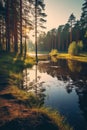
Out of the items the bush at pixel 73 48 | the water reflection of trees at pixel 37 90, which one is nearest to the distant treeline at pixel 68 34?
the bush at pixel 73 48

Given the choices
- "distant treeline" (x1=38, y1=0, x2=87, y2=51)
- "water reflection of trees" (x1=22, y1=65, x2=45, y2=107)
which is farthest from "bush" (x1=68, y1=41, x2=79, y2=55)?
"water reflection of trees" (x1=22, y1=65, x2=45, y2=107)

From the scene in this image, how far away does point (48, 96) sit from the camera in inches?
462

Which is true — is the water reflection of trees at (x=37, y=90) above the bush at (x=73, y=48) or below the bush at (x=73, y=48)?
below

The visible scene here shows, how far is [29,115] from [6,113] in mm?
960

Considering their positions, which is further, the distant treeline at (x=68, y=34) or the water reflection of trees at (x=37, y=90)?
the distant treeline at (x=68, y=34)

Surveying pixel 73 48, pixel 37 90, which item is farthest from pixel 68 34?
pixel 37 90

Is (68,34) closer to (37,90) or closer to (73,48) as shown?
(73,48)

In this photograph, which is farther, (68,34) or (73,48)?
(68,34)

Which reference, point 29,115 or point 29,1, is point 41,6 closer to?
point 29,1

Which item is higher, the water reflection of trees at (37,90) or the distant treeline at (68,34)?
the distant treeline at (68,34)

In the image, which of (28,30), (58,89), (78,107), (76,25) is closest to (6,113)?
(78,107)

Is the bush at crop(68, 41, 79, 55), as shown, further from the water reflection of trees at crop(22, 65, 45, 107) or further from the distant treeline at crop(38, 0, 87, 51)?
the water reflection of trees at crop(22, 65, 45, 107)

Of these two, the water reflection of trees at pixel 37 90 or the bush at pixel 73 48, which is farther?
the bush at pixel 73 48

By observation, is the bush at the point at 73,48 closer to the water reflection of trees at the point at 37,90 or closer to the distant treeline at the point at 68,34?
the distant treeline at the point at 68,34
